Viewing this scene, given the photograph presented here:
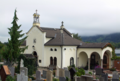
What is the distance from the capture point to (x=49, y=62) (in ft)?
104

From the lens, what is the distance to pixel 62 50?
99.0 ft

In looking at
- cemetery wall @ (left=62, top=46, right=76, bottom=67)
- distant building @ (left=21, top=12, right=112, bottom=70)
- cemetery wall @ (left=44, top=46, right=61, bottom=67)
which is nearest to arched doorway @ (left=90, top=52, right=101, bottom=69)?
distant building @ (left=21, top=12, right=112, bottom=70)

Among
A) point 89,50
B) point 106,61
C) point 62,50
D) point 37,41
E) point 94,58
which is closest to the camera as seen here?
point 62,50

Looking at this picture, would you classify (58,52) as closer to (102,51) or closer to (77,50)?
(77,50)

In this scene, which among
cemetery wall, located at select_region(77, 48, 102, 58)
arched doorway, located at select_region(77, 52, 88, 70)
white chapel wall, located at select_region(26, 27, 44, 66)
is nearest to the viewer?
cemetery wall, located at select_region(77, 48, 102, 58)

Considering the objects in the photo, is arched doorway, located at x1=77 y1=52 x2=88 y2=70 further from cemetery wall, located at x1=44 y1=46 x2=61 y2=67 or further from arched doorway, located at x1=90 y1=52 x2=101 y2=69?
cemetery wall, located at x1=44 y1=46 x2=61 y2=67

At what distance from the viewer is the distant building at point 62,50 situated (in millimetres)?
30303

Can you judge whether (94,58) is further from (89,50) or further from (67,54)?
(67,54)

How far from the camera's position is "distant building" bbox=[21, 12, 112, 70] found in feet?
→ 99.4

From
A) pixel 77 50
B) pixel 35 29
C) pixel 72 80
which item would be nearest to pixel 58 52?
pixel 77 50

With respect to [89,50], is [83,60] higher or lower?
lower

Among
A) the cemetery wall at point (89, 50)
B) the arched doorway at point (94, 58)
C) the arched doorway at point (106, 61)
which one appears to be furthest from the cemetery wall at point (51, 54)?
the arched doorway at point (106, 61)

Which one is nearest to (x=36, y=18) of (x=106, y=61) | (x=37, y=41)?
(x=37, y=41)

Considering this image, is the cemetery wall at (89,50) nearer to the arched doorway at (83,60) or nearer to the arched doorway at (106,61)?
the arched doorway at (83,60)
